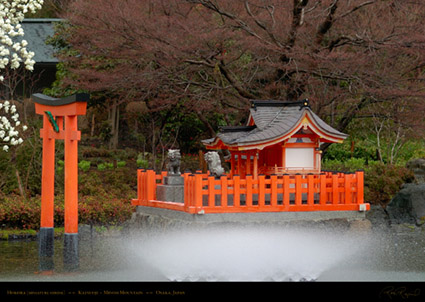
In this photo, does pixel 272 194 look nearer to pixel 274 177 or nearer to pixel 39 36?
pixel 274 177

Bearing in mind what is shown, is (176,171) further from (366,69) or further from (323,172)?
(366,69)

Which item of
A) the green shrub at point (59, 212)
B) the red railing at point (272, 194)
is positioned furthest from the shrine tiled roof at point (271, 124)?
the green shrub at point (59, 212)

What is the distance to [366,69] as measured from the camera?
2142 cm

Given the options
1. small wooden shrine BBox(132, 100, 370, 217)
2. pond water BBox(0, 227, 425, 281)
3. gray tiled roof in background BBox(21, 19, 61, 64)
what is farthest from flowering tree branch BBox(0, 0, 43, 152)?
gray tiled roof in background BBox(21, 19, 61, 64)

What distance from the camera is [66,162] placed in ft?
45.2

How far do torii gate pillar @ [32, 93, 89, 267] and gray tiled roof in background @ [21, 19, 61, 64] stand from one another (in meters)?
17.4

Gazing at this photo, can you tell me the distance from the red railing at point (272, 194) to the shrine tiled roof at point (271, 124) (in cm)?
85

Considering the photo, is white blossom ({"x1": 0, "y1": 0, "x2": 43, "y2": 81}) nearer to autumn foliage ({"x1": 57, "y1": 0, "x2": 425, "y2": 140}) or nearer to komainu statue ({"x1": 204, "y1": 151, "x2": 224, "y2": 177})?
komainu statue ({"x1": 204, "y1": 151, "x2": 224, "y2": 177})

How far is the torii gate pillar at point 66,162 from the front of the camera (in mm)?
13602

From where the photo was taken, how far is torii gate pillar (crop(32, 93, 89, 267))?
44.6ft

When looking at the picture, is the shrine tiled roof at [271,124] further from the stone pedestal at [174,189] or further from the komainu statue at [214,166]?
the stone pedestal at [174,189]

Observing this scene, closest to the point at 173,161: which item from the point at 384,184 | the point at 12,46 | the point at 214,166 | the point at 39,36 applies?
the point at 214,166

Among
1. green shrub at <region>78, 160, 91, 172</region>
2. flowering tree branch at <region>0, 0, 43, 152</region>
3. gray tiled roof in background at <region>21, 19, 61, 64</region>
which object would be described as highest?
gray tiled roof in background at <region>21, 19, 61, 64</region>

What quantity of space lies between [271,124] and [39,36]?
788 inches
